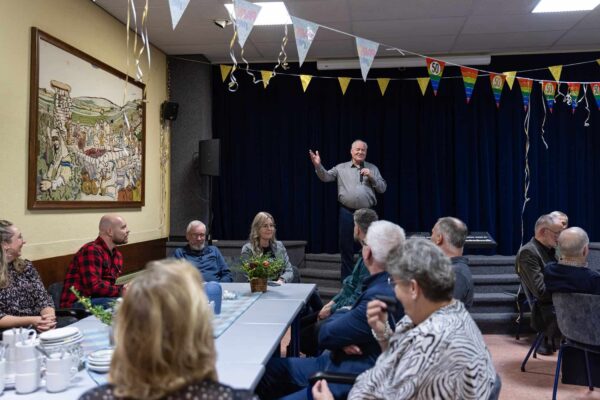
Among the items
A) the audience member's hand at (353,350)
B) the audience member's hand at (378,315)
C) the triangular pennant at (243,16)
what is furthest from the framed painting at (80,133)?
the audience member's hand at (378,315)

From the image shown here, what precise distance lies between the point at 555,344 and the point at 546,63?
3.32 meters

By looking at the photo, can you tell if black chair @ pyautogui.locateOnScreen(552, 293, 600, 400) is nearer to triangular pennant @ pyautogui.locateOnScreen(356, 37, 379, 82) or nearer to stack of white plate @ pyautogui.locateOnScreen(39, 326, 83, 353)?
triangular pennant @ pyautogui.locateOnScreen(356, 37, 379, 82)

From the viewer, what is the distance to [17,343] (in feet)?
5.37

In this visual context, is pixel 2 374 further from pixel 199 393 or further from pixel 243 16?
pixel 243 16

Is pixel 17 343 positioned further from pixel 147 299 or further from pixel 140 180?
pixel 140 180

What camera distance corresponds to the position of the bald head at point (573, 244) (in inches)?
126

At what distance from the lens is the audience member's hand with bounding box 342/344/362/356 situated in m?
2.10

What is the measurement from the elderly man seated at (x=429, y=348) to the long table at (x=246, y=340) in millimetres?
397

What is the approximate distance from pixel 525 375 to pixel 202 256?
254cm

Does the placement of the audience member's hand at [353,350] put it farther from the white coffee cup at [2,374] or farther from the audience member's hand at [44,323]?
the audience member's hand at [44,323]

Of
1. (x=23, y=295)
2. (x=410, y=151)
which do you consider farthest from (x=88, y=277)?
(x=410, y=151)

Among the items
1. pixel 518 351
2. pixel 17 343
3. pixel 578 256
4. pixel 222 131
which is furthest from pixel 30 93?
pixel 518 351

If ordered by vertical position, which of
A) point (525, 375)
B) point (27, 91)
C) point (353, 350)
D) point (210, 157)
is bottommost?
point (525, 375)

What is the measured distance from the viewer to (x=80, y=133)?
165 inches
